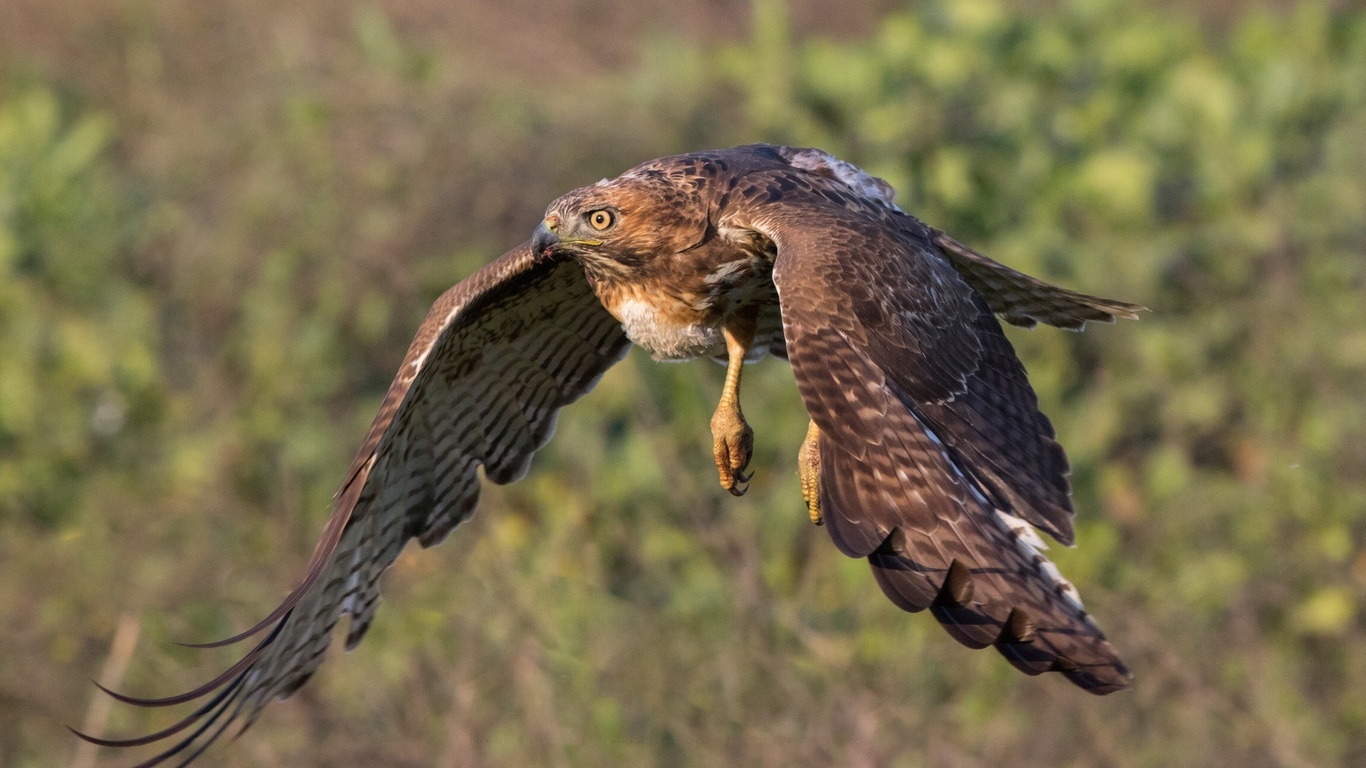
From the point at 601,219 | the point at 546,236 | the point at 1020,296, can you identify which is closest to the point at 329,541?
the point at 546,236

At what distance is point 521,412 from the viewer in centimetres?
568

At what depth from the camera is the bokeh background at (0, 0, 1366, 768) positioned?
692cm

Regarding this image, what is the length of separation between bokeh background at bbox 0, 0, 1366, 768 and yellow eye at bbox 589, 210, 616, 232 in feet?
5.71

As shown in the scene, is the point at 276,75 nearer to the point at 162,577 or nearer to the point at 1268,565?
the point at 162,577

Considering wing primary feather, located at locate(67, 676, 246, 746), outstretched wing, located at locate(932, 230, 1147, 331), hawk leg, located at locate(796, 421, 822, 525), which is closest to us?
wing primary feather, located at locate(67, 676, 246, 746)

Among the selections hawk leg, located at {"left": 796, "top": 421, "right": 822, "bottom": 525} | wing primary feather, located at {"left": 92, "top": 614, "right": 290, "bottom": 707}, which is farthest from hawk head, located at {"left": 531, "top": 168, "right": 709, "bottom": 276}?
wing primary feather, located at {"left": 92, "top": 614, "right": 290, "bottom": 707}

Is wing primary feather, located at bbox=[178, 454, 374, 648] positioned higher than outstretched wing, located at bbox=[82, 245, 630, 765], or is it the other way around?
outstretched wing, located at bbox=[82, 245, 630, 765]

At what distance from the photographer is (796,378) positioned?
417 cm

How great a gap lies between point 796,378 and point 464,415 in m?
1.73

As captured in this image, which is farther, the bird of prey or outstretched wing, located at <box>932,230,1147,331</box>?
outstretched wing, located at <box>932,230,1147,331</box>

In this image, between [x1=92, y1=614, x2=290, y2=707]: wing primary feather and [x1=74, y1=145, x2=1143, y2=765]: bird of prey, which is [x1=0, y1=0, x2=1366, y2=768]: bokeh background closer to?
[x1=74, y1=145, x2=1143, y2=765]: bird of prey

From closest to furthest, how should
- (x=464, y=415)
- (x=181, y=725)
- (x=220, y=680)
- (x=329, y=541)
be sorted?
(x=181, y=725), (x=220, y=680), (x=329, y=541), (x=464, y=415)

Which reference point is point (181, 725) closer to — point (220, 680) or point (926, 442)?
point (220, 680)

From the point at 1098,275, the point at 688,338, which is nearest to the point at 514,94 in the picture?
the point at 1098,275
